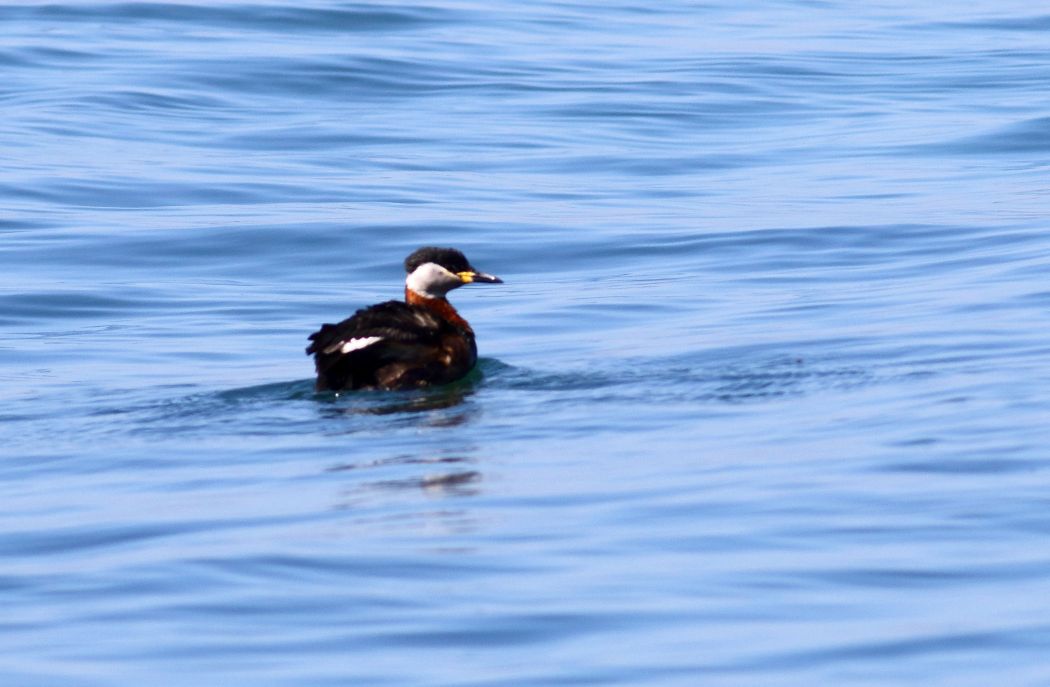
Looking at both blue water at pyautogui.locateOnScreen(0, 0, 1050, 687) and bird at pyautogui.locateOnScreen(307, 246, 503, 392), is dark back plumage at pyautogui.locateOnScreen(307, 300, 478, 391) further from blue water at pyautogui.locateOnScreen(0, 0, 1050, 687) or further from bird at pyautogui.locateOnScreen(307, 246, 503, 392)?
blue water at pyautogui.locateOnScreen(0, 0, 1050, 687)

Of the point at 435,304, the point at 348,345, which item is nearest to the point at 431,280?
the point at 435,304

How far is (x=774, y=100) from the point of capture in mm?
28281

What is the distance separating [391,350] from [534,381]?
2.85 feet

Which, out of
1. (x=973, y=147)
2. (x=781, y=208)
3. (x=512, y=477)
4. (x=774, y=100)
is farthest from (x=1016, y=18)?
(x=512, y=477)

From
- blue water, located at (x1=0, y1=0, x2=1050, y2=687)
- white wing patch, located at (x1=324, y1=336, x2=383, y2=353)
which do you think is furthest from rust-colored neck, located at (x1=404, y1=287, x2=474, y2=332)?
white wing patch, located at (x1=324, y1=336, x2=383, y2=353)

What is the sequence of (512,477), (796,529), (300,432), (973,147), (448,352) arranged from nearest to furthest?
(796,529), (512,477), (300,432), (448,352), (973,147)

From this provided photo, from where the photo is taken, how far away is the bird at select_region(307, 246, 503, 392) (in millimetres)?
12141

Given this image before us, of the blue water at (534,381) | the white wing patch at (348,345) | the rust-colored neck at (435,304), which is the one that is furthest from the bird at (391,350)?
the rust-colored neck at (435,304)

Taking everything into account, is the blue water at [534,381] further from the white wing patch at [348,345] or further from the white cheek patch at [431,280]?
the white cheek patch at [431,280]

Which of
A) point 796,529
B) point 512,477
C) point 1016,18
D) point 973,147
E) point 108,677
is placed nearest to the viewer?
point 108,677

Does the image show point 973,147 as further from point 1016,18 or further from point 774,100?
point 1016,18

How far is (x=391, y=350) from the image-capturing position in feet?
40.4

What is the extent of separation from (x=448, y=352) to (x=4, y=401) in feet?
8.32

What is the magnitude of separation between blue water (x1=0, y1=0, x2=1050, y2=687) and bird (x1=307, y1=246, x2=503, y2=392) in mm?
157
